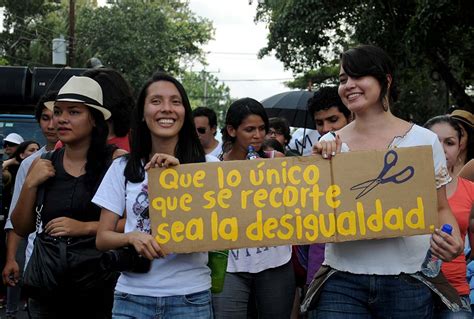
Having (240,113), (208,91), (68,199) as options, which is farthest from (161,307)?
(208,91)

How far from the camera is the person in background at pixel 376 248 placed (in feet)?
11.3

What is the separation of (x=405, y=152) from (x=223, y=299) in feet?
5.83

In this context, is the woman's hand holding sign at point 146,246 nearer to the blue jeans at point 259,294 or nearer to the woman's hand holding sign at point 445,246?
the woman's hand holding sign at point 445,246

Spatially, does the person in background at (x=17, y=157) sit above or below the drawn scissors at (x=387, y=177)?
above

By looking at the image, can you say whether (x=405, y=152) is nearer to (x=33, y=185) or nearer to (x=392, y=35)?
(x=33, y=185)

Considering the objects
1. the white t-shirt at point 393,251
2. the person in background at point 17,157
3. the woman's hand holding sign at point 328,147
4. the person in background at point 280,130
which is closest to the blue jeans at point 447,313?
the white t-shirt at point 393,251

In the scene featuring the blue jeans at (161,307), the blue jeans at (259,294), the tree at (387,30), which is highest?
the tree at (387,30)

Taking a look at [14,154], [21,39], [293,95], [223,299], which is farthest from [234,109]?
[21,39]

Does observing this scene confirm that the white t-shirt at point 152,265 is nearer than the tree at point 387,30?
Yes

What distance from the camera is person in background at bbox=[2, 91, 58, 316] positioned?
15.8 ft

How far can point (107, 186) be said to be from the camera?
3.60 metres

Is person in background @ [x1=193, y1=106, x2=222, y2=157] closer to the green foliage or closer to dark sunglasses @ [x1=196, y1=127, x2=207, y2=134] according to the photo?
dark sunglasses @ [x1=196, y1=127, x2=207, y2=134]

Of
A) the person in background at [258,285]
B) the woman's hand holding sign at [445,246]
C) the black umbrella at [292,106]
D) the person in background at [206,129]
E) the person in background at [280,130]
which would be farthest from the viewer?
the black umbrella at [292,106]

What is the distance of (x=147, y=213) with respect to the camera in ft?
11.7
